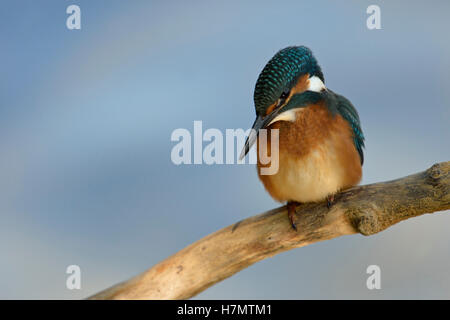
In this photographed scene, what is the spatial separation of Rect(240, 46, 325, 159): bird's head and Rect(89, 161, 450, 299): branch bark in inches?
13.8

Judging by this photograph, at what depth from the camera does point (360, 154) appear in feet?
7.27

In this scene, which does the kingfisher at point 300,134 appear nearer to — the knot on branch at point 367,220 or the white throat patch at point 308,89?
the white throat patch at point 308,89

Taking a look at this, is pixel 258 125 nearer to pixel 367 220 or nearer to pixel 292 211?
pixel 292 211

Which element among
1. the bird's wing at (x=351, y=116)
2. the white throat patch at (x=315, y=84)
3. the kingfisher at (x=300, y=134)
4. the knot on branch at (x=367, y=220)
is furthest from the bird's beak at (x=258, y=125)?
the knot on branch at (x=367, y=220)

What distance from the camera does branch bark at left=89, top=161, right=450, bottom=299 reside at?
187cm

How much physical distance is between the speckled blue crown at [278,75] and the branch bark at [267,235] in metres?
0.48

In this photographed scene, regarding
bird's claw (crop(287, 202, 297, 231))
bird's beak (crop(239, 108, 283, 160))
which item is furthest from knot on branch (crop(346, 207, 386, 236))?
bird's beak (crop(239, 108, 283, 160))

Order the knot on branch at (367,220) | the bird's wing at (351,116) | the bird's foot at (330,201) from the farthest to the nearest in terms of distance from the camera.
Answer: the bird's wing at (351,116), the bird's foot at (330,201), the knot on branch at (367,220)

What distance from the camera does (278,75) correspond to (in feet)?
6.14

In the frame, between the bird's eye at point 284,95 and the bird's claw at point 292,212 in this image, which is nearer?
the bird's eye at point 284,95

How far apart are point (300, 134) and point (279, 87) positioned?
7.9 inches

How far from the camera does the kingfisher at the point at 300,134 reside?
6.18 ft
